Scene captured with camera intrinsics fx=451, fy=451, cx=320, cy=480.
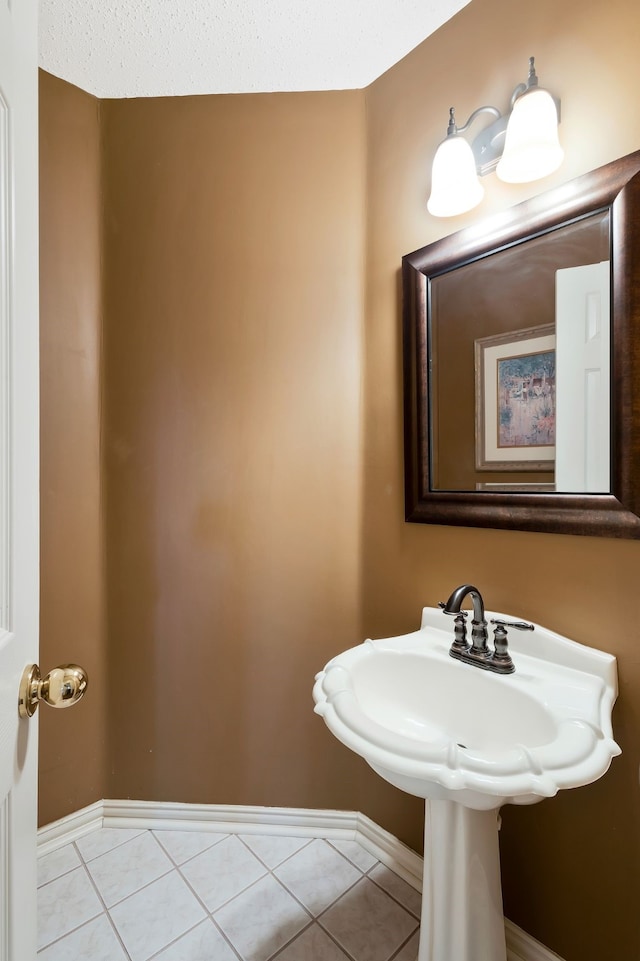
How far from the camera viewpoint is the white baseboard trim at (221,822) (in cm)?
143

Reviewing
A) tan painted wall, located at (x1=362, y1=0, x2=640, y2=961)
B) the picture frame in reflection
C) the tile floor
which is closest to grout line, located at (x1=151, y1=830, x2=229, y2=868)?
the tile floor

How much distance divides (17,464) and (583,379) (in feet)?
3.46

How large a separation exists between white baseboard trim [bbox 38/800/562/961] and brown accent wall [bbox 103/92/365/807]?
39mm

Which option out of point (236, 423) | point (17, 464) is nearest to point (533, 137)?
point (236, 423)

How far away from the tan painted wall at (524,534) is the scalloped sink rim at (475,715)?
0.28ft

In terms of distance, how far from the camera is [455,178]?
1.14 metres

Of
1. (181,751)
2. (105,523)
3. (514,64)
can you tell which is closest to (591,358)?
(514,64)

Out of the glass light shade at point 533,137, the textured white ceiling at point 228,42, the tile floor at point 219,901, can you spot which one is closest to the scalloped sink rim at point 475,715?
the tile floor at point 219,901

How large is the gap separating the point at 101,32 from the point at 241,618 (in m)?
1.78

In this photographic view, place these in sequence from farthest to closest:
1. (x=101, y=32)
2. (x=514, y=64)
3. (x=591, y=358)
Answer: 1. (x=101, y=32)
2. (x=514, y=64)
3. (x=591, y=358)

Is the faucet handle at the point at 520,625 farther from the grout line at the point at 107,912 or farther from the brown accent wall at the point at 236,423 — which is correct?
the grout line at the point at 107,912

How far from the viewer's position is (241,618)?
4.92 feet

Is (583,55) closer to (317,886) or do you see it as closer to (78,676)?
(78,676)

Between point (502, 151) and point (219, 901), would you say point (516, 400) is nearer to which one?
point (502, 151)
